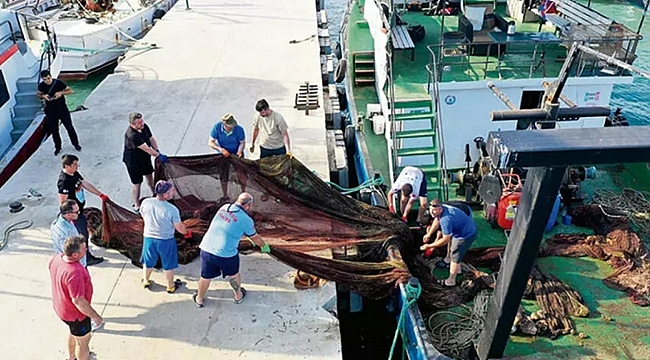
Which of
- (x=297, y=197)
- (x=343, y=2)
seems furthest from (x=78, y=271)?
(x=343, y=2)

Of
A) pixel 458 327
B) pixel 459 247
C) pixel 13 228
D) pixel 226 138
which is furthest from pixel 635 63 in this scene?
pixel 13 228

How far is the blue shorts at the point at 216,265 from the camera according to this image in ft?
19.9

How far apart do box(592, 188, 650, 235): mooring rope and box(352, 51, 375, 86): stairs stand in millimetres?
5450

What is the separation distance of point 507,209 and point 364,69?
5686 mm

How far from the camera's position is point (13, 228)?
7.95 m

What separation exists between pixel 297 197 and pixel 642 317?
4554mm

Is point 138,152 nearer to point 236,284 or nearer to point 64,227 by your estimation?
point 64,227

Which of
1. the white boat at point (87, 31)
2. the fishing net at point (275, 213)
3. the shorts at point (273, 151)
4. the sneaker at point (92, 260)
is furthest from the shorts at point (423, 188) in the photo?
the white boat at point (87, 31)

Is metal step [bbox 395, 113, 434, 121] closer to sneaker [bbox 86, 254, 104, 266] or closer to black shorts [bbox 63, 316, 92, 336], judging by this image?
sneaker [bbox 86, 254, 104, 266]

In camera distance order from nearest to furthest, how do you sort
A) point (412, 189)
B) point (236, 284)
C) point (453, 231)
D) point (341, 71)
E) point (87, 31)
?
1. point (236, 284)
2. point (453, 231)
3. point (412, 189)
4. point (341, 71)
5. point (87, 31)

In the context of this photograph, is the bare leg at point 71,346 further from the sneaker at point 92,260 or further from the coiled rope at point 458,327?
the coiled rope at point 458,327

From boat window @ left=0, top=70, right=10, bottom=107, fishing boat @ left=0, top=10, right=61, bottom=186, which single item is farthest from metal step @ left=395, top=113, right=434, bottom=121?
boat window @ left=0, top=70, right=10, bottom=107

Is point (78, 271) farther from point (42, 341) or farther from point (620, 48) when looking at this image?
point (620, 48)

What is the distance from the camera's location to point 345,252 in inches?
287
